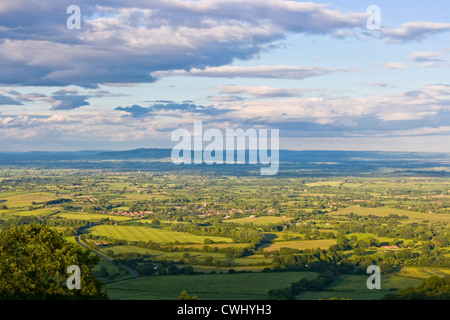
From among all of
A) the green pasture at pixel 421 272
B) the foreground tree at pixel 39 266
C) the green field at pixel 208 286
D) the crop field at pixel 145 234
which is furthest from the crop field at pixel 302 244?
the foreground tree at pixel 39 266

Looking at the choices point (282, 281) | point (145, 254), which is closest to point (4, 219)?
point (145, 254)

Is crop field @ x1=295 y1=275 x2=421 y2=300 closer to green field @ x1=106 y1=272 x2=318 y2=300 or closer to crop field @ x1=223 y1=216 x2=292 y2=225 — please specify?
green field @ x1=106 y1=272 x2=318 y2=300

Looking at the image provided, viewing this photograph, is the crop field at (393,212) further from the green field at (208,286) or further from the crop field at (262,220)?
the green field at (208,286)

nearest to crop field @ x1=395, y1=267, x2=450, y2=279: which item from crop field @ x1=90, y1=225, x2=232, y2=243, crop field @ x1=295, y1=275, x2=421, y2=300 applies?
crop field @ x1=295, y1=275, x2=421, y2=300

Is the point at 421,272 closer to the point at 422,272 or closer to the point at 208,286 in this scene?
the point at 422,272

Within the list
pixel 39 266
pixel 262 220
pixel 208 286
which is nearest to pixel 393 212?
pixel 262 220
